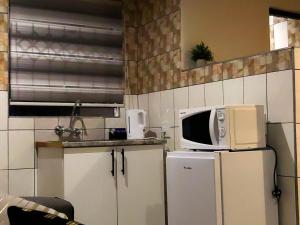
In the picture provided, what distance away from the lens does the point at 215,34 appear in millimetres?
3279

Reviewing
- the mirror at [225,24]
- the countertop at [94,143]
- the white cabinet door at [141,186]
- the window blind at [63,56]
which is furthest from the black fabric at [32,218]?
the mirror at [225,24]

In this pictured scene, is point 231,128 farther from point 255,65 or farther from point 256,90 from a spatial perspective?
point 255,65

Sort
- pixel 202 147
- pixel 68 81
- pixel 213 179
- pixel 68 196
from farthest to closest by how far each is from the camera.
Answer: pixel 68 81
pixel 68 196
pixel 202 147
pixel 213 179

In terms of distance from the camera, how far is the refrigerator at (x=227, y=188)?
91.7 inches

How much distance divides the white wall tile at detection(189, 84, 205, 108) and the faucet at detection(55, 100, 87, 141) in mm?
957

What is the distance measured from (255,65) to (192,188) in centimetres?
87

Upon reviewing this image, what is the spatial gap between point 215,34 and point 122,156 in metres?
1.19

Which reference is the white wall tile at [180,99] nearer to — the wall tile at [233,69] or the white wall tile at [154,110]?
the white wall tile at [154,110]

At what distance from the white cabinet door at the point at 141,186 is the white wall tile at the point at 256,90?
86 cm

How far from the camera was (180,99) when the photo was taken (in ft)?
10.9

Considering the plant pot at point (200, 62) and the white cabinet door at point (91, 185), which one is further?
the plant pot at point (200, 62)

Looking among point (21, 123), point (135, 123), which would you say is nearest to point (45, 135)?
point (21, 123)

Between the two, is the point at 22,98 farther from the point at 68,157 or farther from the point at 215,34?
the point at 215,34

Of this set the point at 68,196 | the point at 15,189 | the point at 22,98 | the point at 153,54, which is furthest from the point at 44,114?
the point at 153,54
